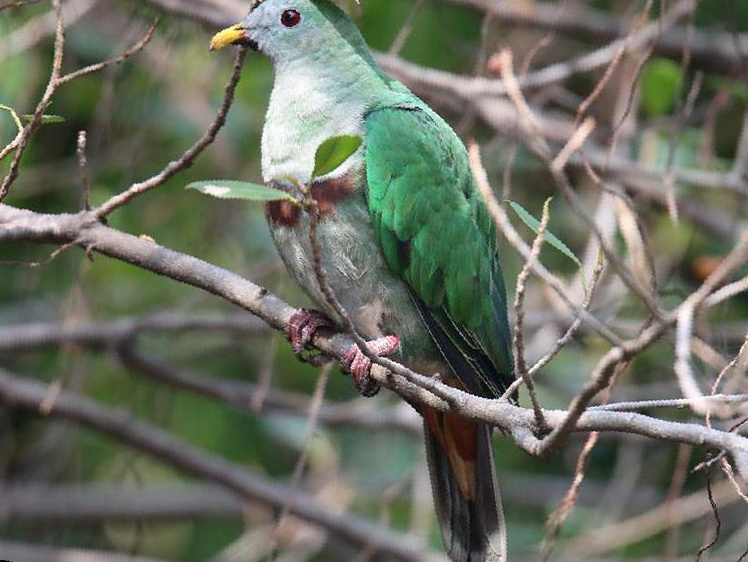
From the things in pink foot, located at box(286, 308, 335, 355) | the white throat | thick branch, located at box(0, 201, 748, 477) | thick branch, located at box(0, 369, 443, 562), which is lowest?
thick branch, located at box(0, 369, 443, 562)

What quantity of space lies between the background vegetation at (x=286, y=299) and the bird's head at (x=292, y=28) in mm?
550

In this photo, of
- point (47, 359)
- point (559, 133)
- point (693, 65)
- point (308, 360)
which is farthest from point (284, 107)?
point (47, 359)

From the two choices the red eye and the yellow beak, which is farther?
the red eye

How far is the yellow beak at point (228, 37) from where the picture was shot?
3.05m

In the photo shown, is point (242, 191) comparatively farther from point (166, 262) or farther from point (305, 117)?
point (305, 117)

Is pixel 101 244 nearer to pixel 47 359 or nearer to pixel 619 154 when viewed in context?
pixel 619 154

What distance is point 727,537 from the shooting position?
179 inches

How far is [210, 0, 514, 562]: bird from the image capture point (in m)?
2.82

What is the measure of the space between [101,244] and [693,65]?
2.67 meters

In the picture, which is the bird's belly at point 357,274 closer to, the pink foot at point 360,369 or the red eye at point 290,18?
the pink foot at point 360,369

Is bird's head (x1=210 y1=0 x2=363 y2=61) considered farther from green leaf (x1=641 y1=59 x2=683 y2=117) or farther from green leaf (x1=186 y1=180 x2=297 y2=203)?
green leaf (x1=641 y1=59 x2=683 y2=117)

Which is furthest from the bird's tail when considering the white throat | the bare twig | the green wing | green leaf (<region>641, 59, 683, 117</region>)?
green leaf (<region>641, 59, 683, 117</region>)

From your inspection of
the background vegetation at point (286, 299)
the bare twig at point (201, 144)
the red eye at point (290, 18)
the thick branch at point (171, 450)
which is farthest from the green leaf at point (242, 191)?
the thick branch at point (171, 450)

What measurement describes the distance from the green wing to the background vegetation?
75 cm
